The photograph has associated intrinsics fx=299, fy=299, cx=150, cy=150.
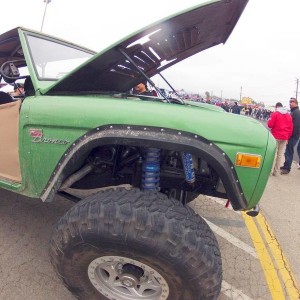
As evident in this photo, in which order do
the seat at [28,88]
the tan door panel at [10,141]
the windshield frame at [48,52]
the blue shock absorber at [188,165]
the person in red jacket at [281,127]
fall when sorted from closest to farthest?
the blue shock absorber at [188,165]
the tan door panel at [10,141]
the windshield frame at [48,52]
the seat at [28,88]
the person in red jacket at [281,127]

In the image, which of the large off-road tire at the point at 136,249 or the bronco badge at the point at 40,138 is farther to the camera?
the bronco badge at the point at 40,138

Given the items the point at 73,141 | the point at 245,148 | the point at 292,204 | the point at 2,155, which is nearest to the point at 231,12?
the point at 245,148

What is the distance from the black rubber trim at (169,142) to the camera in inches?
70.7

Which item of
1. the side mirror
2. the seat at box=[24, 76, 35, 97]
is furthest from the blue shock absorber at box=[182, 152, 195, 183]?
the seat at box=[24, 76, 35, 97]

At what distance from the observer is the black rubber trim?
1796 mm

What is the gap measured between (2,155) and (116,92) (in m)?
1.23

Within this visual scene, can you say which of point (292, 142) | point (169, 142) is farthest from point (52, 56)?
point (292, 142)

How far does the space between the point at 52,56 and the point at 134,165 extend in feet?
4.47

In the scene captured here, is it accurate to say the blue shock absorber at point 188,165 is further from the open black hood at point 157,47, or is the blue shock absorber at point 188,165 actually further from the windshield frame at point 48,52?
the windshield frame at point 48,52

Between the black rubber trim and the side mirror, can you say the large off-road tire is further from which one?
the side mirror

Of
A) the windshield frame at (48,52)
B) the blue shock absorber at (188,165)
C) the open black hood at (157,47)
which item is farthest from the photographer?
the windshield frame at (48,52)

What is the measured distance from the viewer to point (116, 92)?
3057mm

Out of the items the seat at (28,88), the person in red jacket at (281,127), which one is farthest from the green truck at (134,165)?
the person in red jacket at (281,127)

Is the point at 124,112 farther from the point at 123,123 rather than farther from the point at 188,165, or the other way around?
the point at 188,165
